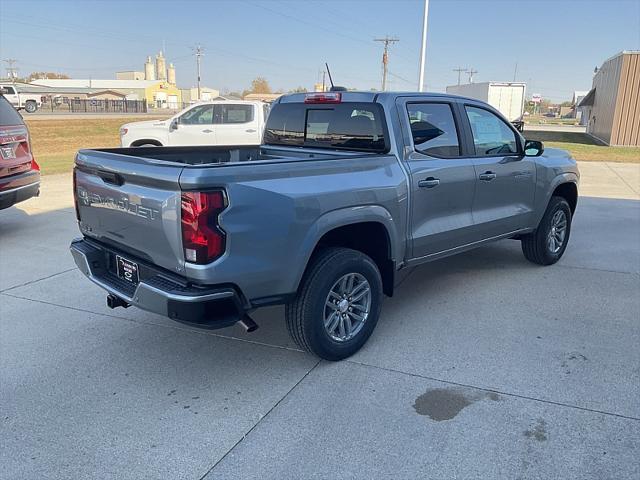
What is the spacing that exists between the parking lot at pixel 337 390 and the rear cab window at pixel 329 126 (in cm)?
150

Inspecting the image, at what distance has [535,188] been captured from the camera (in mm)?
5625

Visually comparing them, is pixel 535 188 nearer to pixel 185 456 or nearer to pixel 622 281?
pixel 622 281

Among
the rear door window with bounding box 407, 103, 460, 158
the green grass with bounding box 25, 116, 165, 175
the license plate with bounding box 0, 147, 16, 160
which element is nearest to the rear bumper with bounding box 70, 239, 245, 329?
the rear door window with bounding box 407, 103, 460, 158

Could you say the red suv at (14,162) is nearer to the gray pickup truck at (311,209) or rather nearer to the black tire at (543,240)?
the gray pickup truck at (311,209)

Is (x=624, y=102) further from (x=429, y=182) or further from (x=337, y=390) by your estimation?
(x=337, y=390)

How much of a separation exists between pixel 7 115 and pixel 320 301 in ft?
18.4

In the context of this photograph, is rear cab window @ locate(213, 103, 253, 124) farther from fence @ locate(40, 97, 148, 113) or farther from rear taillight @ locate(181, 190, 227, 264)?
fence @ locate(40, 97, 148, 113)

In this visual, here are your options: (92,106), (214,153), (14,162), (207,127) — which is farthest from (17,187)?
(92,106)

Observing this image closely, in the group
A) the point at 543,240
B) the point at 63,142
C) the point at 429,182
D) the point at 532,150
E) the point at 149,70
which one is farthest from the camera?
the point at 149,70

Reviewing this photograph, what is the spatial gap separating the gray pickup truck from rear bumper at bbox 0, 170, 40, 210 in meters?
3.13

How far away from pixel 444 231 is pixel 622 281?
2.45 m

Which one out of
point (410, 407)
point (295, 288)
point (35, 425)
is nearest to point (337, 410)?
point (410, 407)

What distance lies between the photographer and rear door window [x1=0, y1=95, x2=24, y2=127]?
6855 mm

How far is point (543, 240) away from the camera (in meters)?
5.98
